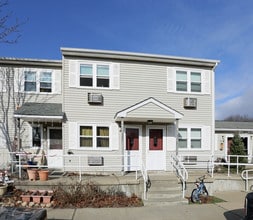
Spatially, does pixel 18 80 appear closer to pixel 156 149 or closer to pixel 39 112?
pixel 39 112

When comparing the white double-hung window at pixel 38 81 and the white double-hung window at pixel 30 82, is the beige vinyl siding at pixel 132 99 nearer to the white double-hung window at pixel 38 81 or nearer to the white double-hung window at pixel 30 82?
the white double-hung window at pixel 38 81

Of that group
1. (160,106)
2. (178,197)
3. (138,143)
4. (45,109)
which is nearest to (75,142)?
(45,109)

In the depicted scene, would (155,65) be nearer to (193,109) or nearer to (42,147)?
(193,109)

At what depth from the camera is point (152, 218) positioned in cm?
723

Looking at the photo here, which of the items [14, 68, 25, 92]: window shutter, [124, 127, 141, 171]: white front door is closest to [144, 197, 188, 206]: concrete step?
[124, 127, 141, 171]: white front door

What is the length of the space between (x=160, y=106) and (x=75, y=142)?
438cm

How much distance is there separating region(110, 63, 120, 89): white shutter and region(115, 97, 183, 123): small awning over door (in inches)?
63.8

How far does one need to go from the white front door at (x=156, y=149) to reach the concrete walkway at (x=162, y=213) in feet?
13.8

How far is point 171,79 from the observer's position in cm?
1323

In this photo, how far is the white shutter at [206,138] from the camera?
13430 millimetres

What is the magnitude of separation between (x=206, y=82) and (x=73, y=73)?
7087 millimetres

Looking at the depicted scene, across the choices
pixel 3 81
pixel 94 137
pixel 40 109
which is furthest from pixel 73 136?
pixel 3 81

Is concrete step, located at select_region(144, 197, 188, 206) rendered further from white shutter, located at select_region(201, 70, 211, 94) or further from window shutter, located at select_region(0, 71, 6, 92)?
window shutter, located at select_region(0, 71, 6, 92)

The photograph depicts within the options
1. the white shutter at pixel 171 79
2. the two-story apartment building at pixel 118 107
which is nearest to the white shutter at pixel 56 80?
the two-story apartment building at pixel 118 107
